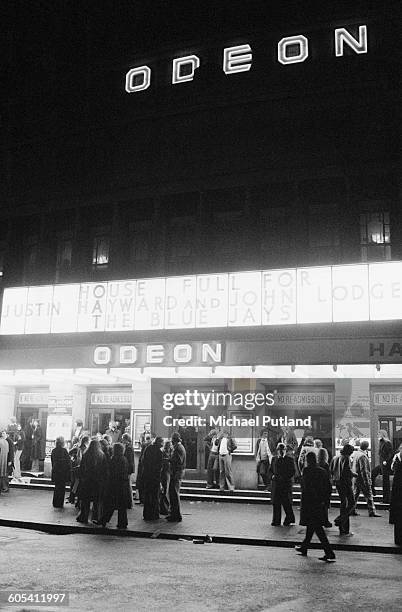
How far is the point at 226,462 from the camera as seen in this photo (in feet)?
61.7

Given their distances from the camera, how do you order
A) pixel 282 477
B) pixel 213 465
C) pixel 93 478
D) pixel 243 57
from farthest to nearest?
pixel 243 57, pixel 213 465, pixel 93 478, pixel 282 477

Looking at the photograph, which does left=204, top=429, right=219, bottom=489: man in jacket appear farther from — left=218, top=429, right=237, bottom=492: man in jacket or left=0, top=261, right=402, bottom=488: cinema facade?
left=0, top=261, right=402, bottom=488: cinema facade

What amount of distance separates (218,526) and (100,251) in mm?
12198

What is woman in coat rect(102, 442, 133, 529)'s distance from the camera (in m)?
12.9

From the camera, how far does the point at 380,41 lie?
2084 cm

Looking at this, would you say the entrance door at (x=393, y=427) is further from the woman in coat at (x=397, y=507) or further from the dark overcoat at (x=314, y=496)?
the dark overcoat at (x=314, y=496)

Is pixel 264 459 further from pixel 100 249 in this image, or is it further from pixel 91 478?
pixel 100 249

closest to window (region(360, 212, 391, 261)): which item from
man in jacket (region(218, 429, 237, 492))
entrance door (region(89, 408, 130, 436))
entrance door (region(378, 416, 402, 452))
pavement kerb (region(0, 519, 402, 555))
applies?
entrance door (region(378, 416, 402, 452))

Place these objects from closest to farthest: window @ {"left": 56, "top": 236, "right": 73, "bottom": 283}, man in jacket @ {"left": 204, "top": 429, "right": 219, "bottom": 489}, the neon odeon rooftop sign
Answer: man in jacket @ {"left": 204, "top": 429, "right": 219, "bottom": 489}, the neon odeon rooftop sign, window @ {"left": 56, "top": 236, "right": 73, "bottom": 283}

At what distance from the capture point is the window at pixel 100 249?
72.1ft

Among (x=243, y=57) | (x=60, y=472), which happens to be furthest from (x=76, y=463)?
(x=243, y=57)

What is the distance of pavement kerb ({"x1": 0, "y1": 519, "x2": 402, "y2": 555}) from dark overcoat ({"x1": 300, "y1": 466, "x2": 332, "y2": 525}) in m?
0.86

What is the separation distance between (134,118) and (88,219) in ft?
13.9

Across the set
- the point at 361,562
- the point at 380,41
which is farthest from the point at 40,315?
the point at 380,41
